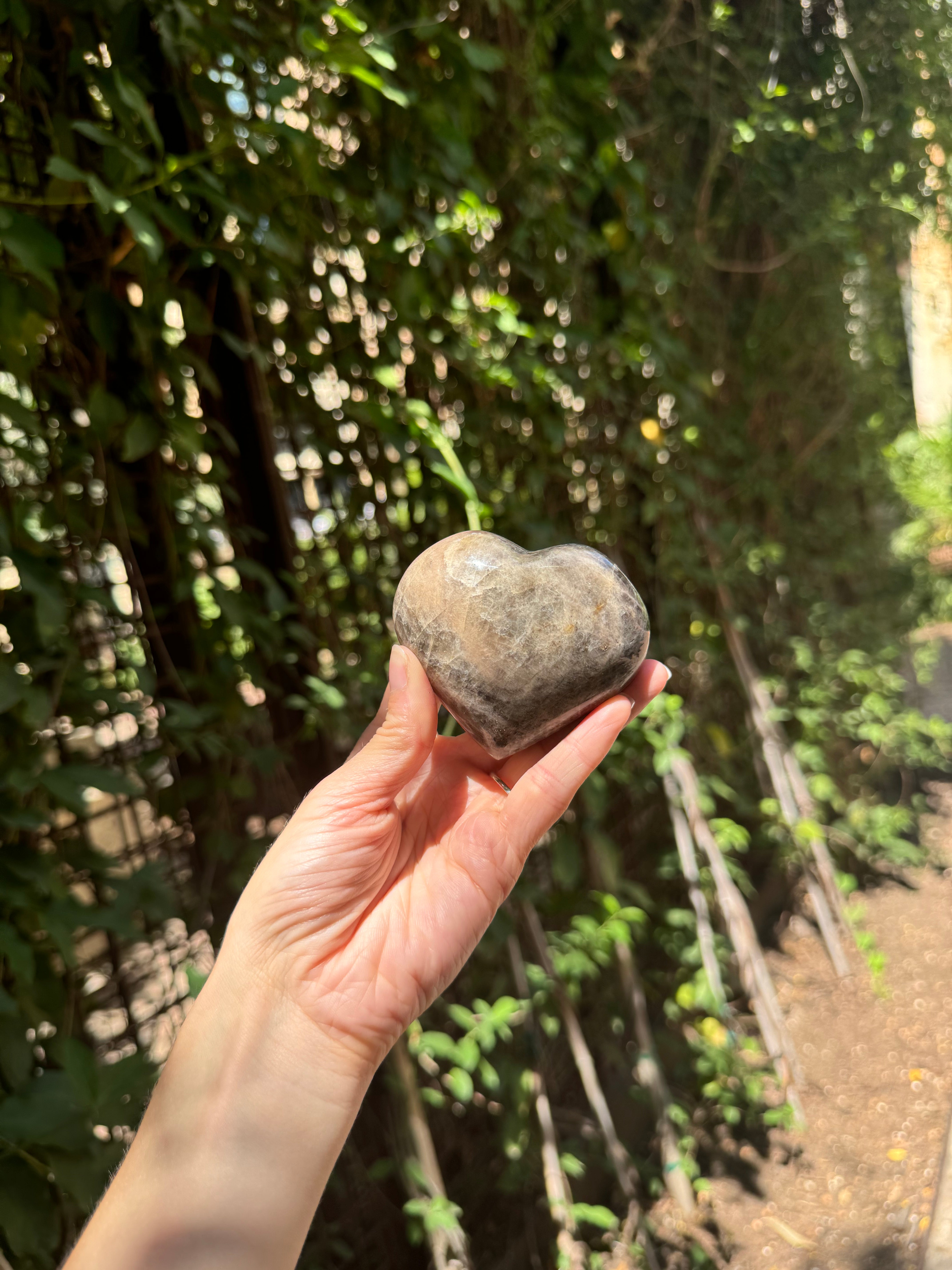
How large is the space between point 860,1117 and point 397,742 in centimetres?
254

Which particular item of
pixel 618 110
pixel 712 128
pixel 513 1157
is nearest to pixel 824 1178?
pixel 513 1157

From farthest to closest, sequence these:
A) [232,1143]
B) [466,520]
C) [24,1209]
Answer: [466,520]
[24,1209]
[232,1143]

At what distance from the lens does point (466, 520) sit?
2.03 metres

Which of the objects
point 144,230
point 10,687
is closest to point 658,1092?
point 10,687

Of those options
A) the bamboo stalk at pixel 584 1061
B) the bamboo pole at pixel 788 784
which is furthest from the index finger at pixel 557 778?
the bamboo pole at pixel 788 784

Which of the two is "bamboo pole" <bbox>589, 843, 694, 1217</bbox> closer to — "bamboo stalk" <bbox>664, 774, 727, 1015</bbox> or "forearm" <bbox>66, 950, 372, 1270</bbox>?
"bamboo stalk" <bbox>664, 774, 727, 1015</bbox>

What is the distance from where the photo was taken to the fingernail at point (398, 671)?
1.08m

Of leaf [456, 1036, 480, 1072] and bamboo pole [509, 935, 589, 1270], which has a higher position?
leaf [456, 1036, 480, 1072]

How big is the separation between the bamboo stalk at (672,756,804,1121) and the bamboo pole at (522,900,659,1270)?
69 centimetres

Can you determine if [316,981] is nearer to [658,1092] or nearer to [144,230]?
Answer: [144,230]

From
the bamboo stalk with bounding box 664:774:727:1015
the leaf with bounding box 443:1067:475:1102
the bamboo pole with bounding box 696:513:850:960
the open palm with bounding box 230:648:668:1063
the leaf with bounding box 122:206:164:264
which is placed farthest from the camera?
the bamboo pole with bounding box 696:513:850:960

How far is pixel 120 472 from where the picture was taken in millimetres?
1496

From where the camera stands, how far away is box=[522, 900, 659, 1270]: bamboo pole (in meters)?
2.12

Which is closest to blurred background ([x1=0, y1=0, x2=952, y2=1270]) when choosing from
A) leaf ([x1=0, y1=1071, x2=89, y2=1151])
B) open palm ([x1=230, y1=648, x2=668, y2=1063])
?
leaf ([x1=0, y1=1071, x2=89, y2=1151])
